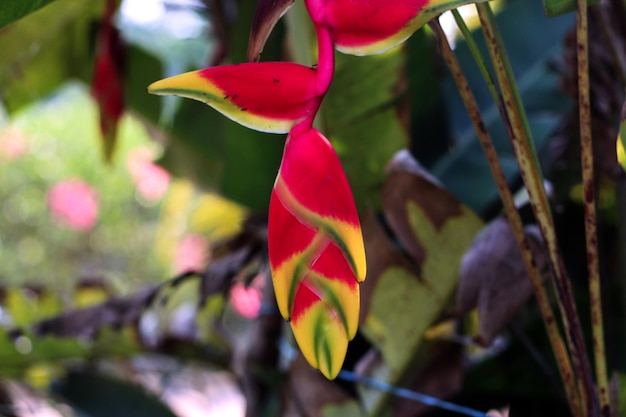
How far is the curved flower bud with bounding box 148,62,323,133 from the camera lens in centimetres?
22

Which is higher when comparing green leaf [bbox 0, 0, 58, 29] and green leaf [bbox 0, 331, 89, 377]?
green leaf [bbox 0, 0, 58, 29]

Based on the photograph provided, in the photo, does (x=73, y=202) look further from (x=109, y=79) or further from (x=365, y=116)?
(x=365, y=116)

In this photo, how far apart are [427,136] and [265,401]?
32 centimetres

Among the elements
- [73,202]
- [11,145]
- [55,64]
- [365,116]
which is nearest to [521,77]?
[365,116]

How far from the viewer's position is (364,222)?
19.8 inches

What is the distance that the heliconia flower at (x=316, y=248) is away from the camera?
0.71ft

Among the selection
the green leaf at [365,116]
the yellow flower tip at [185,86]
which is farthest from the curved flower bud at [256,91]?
the green leaf at [365,116]

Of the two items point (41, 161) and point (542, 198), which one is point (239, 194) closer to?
point (542, 198)

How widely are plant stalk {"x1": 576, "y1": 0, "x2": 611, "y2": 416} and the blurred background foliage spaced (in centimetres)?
7

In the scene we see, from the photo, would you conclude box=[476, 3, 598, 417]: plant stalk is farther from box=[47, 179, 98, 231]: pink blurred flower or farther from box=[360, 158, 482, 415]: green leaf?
box=[47, 179, 98, 231]: pink blurred flower

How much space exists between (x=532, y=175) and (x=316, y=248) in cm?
12

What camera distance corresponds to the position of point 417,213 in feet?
1.59

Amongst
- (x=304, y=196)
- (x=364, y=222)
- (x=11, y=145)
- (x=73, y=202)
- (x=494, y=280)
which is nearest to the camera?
(x=304, y=196)

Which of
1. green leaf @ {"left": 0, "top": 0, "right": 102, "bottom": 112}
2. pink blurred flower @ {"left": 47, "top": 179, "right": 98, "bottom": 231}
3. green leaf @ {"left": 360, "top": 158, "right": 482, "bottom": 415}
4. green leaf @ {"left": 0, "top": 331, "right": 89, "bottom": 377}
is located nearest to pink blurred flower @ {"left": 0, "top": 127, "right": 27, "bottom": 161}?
A: pink blurred flower @ {"left": 47, "top": 179, "right": 98, "bottom": 231}
